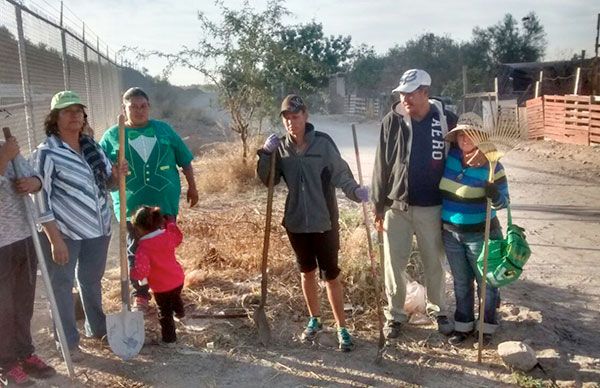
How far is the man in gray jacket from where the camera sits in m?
3.86

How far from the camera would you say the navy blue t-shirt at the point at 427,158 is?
154 inches

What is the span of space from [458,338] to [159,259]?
2.26 m

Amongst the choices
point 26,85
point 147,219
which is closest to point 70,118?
point 147,219

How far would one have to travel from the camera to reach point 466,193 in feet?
12.4

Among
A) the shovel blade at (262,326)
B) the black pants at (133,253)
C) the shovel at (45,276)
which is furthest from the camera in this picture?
the black pants at (133,253)

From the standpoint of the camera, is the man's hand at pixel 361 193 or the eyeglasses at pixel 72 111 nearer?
the eyeglasses at pixel 72 111

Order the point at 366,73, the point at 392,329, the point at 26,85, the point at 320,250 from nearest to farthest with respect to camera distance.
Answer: the point at 320,250 < the point at 392,329 < the point at 26,85 < the point at 366,73

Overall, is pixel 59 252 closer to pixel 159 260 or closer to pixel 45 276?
pixel 45 276

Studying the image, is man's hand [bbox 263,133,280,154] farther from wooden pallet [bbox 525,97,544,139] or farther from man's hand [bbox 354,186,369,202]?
wooden pallet [bbox 525,97,544,139]

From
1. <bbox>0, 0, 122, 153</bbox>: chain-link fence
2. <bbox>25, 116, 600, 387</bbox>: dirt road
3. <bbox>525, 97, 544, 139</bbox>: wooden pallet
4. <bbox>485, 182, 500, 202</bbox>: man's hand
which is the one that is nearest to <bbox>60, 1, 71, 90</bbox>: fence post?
<bbox>0, 0, 122, 153</bbox>: chain-link fence

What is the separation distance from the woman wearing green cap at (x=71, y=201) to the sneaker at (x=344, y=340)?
5.88ft

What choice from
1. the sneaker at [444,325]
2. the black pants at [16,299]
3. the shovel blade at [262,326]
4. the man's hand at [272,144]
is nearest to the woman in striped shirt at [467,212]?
the sneaker at [444,325]

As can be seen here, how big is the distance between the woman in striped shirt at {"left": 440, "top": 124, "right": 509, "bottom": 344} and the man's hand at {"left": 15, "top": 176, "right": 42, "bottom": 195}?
8.68ft

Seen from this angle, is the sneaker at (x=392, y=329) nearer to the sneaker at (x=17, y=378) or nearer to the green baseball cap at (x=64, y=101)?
the sneaker at (x=17, y=378)
